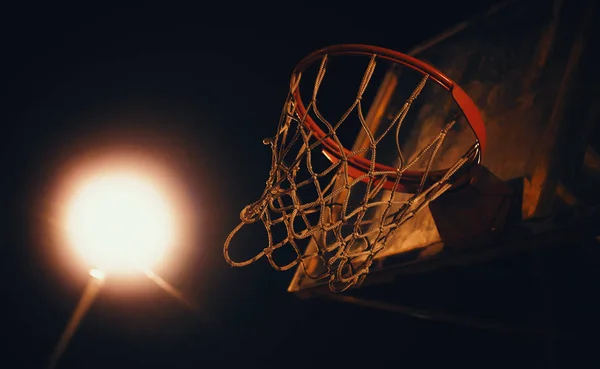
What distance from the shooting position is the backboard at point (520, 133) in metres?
1.19

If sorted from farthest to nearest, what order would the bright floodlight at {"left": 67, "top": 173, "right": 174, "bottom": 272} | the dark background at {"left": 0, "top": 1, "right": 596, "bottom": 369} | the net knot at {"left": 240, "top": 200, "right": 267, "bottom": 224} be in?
the bright floodlight at {"left": 67, "top": 173, "right": 174, "bottom": 272}
the dark background at {"left": 0, "top": 1, "right": 596, "bottom": 369}
the net knot at {"left": 240, "top": 200, "right": 267, "bottom": 224}

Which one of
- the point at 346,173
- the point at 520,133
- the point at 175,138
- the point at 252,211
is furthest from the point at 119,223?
the point at 520,133

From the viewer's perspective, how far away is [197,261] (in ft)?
8.95

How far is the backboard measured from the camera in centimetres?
119

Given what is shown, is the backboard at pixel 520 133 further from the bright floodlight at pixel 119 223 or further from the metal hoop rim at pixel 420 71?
the bright floodlight at pixel 119 223

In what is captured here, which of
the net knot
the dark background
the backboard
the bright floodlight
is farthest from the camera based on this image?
the bright floodlight

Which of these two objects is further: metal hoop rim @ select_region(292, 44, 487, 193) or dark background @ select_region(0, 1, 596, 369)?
dark background @ select_region(0, 1, 596, 369)

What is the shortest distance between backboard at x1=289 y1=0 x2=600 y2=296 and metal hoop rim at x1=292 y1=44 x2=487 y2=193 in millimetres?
100

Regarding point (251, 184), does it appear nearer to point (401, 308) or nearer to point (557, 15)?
point (401, 308)

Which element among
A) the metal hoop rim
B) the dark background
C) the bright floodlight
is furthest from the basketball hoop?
the bright floodlight

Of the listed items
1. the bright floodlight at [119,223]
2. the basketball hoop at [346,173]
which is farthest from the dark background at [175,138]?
the basketball hoop at [346,173]

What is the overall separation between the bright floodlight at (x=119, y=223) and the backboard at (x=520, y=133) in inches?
50.7

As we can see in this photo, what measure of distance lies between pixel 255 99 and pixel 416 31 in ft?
3.52

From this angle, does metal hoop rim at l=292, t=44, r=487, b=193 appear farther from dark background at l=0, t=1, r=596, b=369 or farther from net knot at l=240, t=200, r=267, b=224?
dark background at l=0, t=1, r=596, b=369
